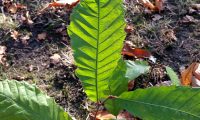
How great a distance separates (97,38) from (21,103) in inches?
13.3

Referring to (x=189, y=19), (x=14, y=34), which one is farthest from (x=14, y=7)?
(x=189, y=19)

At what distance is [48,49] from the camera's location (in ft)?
7.35

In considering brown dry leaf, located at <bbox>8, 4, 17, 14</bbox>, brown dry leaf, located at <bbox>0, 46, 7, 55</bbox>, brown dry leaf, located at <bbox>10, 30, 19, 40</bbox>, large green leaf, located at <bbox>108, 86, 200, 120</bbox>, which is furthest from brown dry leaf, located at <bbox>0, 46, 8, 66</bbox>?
large green leaf, located at <bbox>108, 86, 200, 120</bbox>

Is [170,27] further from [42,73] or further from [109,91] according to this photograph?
[109,91]

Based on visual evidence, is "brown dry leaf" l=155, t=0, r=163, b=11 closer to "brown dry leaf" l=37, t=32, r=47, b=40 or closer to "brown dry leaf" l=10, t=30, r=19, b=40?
"brown dry leaf" l=37, t=32, r=47, b=40

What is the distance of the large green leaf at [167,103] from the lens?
3.68ft

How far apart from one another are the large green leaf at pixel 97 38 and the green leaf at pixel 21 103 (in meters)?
0.20

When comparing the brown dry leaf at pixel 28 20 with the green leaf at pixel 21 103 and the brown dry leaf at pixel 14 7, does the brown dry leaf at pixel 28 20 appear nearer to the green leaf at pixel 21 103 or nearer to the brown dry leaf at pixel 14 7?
the brown dry leaf at pixel 14 7

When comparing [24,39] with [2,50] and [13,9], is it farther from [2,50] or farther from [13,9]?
[13,9]

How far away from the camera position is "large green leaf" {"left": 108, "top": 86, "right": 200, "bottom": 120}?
112 cm

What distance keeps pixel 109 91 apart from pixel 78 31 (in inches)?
11.9

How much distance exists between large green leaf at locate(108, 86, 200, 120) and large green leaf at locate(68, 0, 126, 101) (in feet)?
0.52

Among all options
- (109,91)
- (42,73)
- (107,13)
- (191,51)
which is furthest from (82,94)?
(107,13)

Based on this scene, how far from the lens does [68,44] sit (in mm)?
2279
